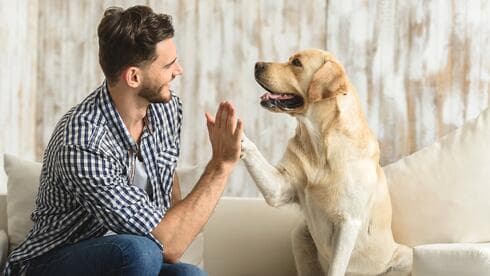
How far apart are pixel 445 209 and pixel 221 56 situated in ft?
3.72

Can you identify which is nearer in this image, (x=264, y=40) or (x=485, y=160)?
(x=485, y=160)

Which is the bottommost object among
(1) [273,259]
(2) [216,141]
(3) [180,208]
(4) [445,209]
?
(1) [273,259]

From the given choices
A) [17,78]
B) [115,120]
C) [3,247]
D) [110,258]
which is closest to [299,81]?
[115,120]

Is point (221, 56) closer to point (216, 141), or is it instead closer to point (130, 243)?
point (216, 141)

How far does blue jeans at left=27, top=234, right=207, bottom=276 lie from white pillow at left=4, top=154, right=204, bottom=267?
0.52 meters

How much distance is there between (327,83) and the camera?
2.57 metres

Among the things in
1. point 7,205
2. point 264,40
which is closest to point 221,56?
point 264,40

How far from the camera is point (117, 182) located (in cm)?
211

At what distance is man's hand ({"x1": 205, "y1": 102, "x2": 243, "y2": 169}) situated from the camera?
2170mm

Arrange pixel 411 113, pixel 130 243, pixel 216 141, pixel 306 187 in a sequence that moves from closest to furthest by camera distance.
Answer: pixel 130 243 < pixel 216 141 < pixel 306 187 < pixel 411 113

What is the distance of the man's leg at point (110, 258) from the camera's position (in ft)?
6.68

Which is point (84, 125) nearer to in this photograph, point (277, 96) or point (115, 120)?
point (115, 120)

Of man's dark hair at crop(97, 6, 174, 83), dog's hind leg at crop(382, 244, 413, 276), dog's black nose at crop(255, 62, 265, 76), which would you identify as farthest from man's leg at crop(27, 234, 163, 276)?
dog's hind leg at crop(382, 244, 413, 276)

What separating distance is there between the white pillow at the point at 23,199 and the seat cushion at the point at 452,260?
0.75 metres
